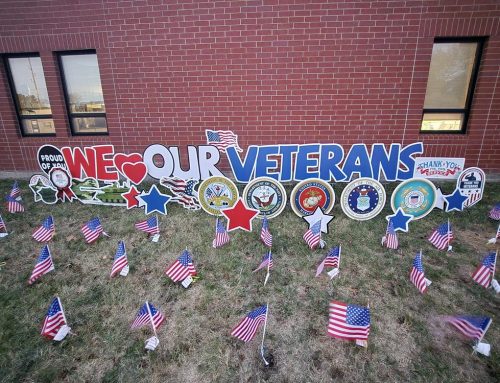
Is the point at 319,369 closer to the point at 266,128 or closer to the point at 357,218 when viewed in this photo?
the point at 357,218

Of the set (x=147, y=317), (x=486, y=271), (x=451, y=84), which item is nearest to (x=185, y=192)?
(x=147, y=317)

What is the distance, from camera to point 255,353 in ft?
10.2

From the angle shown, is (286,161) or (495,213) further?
(286,161)

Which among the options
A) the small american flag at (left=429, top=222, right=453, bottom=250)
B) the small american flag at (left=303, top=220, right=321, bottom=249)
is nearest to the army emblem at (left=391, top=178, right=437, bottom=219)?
the small american flag at (left=429, top=222, right=453, bottom=250)

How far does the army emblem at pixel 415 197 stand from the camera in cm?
516

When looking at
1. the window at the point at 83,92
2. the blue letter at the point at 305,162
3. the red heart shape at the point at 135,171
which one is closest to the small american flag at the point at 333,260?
the blue letter at the point at 305,162

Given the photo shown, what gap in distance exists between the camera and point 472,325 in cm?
304

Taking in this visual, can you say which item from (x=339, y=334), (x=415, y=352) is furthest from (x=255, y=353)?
(x=415, y=352)

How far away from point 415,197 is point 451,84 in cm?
304

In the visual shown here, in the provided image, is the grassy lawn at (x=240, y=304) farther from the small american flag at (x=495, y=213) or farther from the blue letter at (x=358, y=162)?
the blue letter at (x=358, y=162)

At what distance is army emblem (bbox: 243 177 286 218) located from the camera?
17.8 ft

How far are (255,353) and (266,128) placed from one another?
15.8 feet

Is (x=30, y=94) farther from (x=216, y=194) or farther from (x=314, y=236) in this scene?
(x=314, y=236)

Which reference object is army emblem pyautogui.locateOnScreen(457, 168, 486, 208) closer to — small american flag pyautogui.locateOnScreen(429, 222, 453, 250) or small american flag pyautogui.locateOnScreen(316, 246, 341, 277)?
small american flag pyautogui.locateOnScreen(429, 222, 453, 250)
